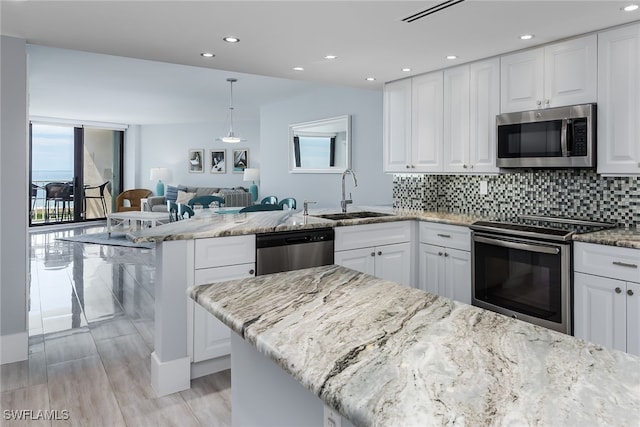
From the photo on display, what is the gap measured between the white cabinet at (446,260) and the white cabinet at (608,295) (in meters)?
0.86

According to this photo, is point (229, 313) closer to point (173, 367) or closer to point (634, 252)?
point (173, 367)

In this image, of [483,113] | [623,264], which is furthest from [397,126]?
[623,264]

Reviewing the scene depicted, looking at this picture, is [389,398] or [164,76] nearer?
[389,398]

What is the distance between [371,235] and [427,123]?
126cm

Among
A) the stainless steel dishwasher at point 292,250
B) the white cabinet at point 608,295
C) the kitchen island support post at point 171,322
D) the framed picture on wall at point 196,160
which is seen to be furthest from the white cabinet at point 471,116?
the framed picture on wall at point 196,160

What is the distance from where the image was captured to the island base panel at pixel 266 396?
1.21 m

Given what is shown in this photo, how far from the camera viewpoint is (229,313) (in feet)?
4.22

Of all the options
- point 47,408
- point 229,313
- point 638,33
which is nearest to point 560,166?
point 638,33

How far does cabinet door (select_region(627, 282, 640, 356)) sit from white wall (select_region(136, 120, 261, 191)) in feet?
28.9

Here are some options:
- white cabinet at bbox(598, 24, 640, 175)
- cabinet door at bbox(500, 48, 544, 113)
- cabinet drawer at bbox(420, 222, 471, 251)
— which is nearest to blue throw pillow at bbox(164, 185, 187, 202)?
cabinet drawer at bbox(420, 222, 471, 251)

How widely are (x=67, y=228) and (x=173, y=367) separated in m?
8.93

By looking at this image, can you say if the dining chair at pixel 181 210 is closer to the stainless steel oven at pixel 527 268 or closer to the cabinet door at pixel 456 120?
the cabinet door at pixel 456 120

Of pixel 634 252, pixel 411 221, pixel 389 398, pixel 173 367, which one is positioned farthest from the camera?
pixel 411 221

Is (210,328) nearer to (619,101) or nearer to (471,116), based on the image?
(471,116)
